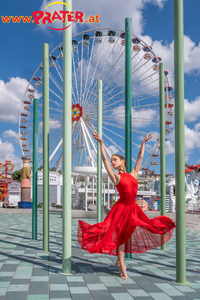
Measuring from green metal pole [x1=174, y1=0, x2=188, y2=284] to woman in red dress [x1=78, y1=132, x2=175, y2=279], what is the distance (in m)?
0.43

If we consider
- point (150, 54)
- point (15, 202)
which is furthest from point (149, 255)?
point (15, 202)

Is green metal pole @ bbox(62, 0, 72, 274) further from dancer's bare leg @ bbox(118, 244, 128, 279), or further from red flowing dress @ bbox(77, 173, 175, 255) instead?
dancer's bare leg @ bbox(118, 244, 128, 279)

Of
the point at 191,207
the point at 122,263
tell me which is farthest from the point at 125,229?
the point at 191,207

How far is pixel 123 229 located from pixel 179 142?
3.83 feet

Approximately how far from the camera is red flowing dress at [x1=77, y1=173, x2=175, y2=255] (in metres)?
3.34

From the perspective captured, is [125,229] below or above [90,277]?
above

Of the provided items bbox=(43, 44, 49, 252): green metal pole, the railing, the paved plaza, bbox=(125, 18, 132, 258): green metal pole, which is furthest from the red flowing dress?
the railing

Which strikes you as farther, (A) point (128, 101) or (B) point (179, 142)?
(A) point (128, 101)

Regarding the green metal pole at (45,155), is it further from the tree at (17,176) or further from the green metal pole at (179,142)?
the tree at (17,176)

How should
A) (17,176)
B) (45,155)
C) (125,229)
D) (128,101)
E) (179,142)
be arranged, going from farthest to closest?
(17,176), (45,155), (128,101), (125,229), (179,142)

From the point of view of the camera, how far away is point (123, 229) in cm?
338

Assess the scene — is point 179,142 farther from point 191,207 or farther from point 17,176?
Result: point 17,176

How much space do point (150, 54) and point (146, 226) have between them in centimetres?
2010

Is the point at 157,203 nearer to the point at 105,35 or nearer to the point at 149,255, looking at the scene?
the point at 105,35
